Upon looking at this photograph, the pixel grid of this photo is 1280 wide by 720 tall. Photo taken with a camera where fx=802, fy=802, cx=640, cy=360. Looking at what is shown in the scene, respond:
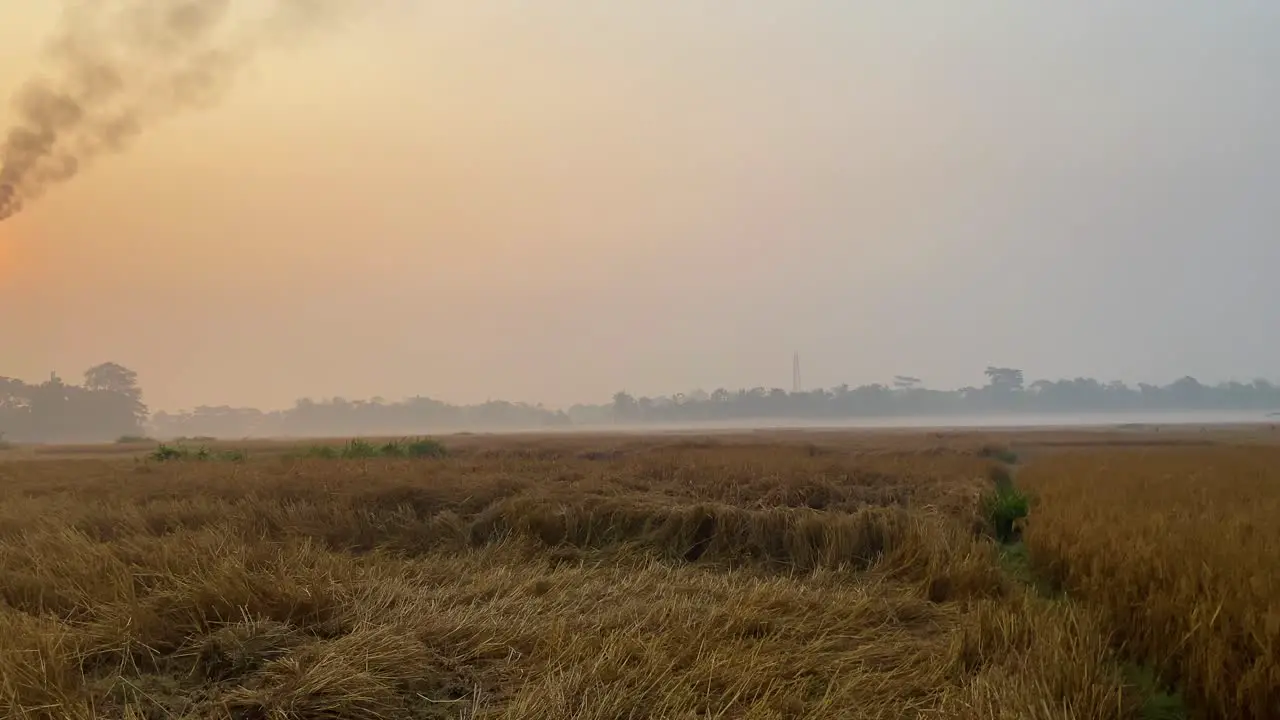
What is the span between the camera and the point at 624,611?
17.9ft

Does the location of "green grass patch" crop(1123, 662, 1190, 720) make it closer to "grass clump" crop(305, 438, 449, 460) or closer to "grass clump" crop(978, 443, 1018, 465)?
"grass clump" crop(305, 438, 449, 460)

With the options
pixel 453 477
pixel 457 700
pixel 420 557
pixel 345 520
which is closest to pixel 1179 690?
pixel 457 700

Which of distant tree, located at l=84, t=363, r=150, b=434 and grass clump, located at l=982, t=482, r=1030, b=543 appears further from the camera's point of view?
distant tree, located at l=84, t=363, r=150, b=434

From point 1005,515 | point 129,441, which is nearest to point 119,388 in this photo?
point 129,441

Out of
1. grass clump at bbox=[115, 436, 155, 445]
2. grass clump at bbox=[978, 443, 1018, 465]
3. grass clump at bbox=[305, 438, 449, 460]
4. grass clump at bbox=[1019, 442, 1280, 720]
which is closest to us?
grass clump at bbox=[1019, 442, 1280, 720]

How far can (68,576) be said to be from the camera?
5.90 m

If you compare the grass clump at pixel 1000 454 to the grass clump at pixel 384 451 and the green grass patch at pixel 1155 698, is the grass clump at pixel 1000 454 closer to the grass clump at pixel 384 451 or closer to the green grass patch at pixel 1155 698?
the grass clump at pixel 384 451

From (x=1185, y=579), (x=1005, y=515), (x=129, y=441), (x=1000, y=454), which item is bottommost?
(x=129, y=441)

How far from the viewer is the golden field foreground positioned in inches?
150

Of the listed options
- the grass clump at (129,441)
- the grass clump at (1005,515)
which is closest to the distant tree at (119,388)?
the grass clump at (129,441)

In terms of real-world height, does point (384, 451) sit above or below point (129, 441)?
above

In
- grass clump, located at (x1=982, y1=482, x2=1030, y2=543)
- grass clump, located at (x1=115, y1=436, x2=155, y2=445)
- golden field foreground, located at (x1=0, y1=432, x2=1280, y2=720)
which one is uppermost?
golden field foreground, located at (x1=0, y1=432, x2=1280, y2=720)

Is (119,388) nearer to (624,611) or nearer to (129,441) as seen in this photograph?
(129,441)

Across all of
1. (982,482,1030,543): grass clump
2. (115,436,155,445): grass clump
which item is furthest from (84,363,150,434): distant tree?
(982,482,1030,543): grass clump
